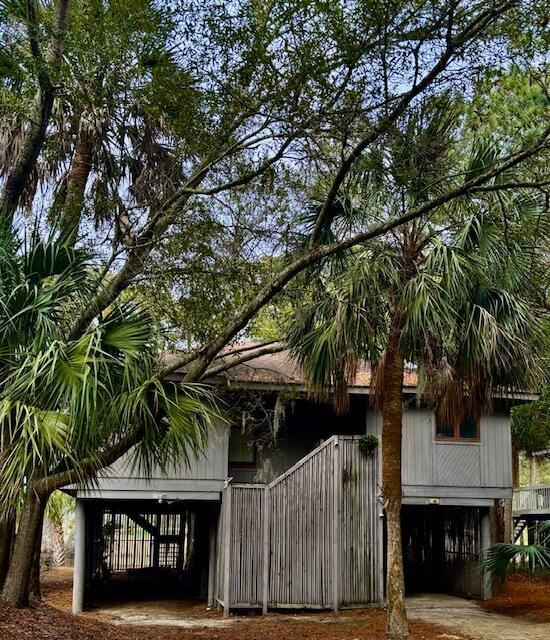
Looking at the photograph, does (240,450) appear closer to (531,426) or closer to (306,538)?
(306,538)

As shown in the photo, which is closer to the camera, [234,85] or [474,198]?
[234,85]

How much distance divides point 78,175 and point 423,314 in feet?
20.6

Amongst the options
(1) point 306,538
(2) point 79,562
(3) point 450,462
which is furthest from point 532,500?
(2) point 79,562

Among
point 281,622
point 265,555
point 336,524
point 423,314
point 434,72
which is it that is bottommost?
point 281,622

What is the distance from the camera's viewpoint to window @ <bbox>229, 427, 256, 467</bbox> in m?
18.1

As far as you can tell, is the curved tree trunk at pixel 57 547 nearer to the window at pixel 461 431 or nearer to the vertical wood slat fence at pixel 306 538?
the vertical wood slat fence at pixel 306 538

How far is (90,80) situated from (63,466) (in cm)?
542

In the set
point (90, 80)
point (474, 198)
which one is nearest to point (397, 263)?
point (474, 198)

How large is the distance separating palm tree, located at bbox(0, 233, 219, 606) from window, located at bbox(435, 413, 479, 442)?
9.53 meters

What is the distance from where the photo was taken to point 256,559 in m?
15.1

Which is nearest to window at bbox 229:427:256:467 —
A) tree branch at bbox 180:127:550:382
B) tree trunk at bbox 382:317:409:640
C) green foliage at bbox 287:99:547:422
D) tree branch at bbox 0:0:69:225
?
green foliage at bbox 287:99:547:422

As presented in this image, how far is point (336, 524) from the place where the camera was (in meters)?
15.2

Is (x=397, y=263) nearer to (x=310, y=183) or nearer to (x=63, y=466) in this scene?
(x=310, y=183)

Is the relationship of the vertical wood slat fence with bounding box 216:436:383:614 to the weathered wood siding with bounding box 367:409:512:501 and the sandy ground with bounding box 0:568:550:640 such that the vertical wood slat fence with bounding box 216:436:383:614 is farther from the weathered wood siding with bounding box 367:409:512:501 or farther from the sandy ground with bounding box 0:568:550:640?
the weathered wood siding with bounding box 367:409:512:501
